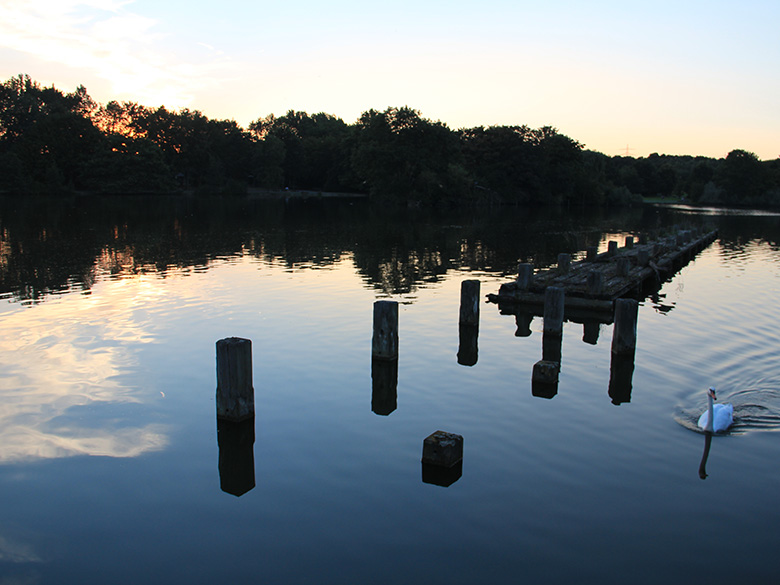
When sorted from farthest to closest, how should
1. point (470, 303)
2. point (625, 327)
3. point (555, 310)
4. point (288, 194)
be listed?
point (288, 194) → point (470, 303) → point (555, 310) → point (625, 327)

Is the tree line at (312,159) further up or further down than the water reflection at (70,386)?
further up

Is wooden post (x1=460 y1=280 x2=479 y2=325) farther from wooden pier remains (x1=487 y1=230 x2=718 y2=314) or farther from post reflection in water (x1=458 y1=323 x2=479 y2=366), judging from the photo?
wooden pier remains (x1=487 y1=230 x2=718 y2=314)

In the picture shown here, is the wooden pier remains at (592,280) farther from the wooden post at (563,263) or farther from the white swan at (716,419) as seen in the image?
the white swan at (716,419)

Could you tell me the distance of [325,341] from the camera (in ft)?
51.3

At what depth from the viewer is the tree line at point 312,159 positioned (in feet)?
329

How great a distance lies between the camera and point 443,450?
8.77 m

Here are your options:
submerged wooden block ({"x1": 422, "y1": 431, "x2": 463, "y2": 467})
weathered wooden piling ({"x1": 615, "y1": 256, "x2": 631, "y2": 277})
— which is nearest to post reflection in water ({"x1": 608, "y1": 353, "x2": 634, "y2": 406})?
submerged wooden block ({"x1": 422, "y1": 431, "x2": 463, "y2": 467})

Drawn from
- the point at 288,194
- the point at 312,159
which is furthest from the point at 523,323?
the point at 312,159

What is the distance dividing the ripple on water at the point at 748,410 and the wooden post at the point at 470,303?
5999 millimetres

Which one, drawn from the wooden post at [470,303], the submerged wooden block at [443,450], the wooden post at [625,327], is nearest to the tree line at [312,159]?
the wooden post at [470,303]

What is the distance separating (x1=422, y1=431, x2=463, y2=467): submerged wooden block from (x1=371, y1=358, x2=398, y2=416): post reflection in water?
228 centimetres

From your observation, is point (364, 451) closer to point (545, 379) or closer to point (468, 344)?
point (545, 379)

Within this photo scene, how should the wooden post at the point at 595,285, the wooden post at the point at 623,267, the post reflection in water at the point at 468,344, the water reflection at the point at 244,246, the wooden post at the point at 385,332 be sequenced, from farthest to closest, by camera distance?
the water reflection at the point at 244,246 < the wooden post at the point at 623,267 < the wooden post at the point at 595,285 < the post reflection in water at the point at 468,344 < the wooden post at the point at 385,332

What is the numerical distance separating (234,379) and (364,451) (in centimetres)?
230
